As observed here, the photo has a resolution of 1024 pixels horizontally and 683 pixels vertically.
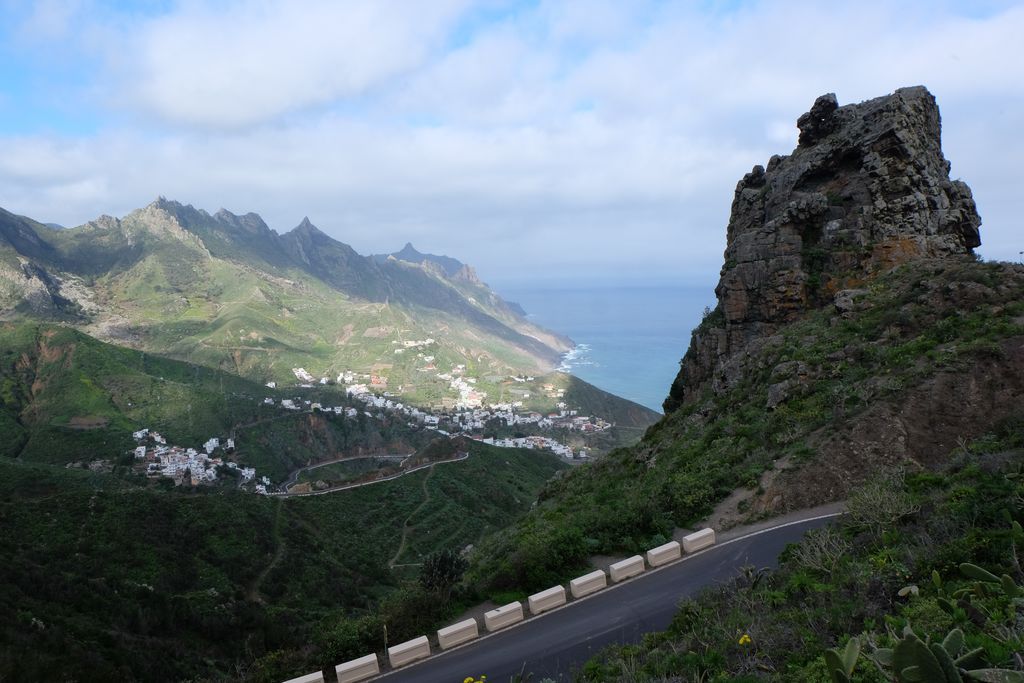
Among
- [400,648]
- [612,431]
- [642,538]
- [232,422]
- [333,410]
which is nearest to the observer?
[400,648]

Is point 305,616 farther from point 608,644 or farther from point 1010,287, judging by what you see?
point 1010,287

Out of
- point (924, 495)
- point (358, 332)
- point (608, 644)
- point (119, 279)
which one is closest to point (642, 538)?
point (608, 644)

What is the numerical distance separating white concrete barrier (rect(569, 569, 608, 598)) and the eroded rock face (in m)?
13.3

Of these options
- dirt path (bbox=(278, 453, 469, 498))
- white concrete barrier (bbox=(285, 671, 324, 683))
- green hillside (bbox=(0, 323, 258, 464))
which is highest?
green hillside (bbox=(0, 323, 258, 464))

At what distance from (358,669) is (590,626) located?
14.3ft

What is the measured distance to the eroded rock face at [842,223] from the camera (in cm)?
2262

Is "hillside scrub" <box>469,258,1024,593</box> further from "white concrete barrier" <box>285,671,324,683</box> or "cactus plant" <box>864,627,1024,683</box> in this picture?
"cactus plant" <box>864,627,1024,683</box>

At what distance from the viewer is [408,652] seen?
10273mm

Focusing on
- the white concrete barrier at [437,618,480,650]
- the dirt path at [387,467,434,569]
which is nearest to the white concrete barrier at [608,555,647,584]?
the white concrete barrier at [437,618,480,650]

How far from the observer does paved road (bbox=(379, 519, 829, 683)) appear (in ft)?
30.5

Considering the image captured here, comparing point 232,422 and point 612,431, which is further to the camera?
point 612,431

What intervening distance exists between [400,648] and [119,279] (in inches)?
8992

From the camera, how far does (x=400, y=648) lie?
405 inches

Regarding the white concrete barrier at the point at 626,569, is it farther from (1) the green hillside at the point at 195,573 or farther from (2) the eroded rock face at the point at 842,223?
(2) the eroded rock face at the point at 842,223
